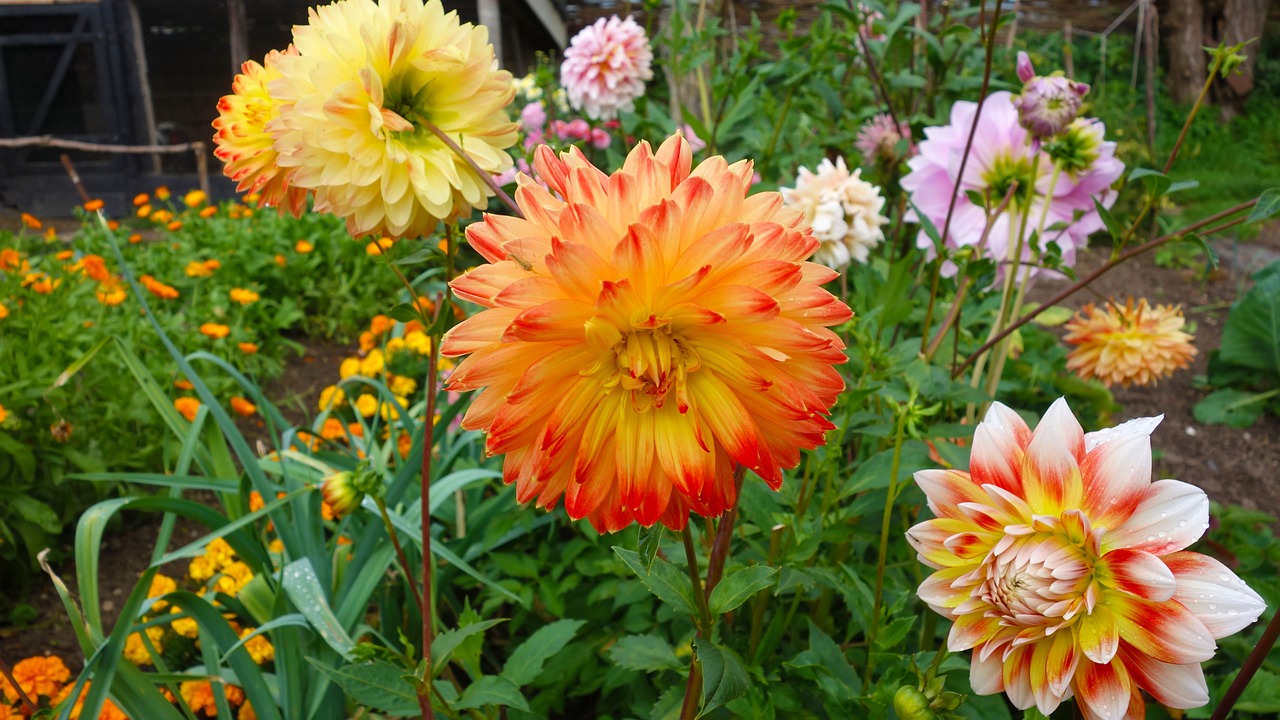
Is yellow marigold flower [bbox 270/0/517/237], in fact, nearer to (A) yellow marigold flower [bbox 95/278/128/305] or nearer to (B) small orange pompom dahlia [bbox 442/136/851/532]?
(B) small orange pompom dahlia [bbox 442/136/851/532]

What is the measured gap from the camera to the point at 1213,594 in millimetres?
616

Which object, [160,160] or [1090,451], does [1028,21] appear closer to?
[160,160]

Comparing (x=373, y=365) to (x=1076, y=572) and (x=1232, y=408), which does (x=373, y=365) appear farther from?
(x=1232, y=408)

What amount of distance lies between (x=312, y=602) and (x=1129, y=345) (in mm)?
1716

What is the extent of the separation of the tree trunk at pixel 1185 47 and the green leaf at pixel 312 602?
918cm

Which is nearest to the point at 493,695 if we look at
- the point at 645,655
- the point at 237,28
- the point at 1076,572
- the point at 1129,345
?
the point at 645,655

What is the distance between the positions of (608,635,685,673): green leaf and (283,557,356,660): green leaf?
428 millimetres

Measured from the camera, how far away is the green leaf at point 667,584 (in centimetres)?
78

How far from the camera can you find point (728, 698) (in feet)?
2.35

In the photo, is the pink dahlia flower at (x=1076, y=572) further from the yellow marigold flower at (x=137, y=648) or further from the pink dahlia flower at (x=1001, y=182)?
the yellow marigold flower at (x=137, y=648)

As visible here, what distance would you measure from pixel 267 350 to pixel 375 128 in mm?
3040

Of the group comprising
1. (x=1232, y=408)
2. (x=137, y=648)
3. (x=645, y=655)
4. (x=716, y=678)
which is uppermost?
(x=716, y=678)

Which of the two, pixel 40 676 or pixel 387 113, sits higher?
pixel 387 113

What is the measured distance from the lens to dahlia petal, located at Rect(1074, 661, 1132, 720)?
634mm
